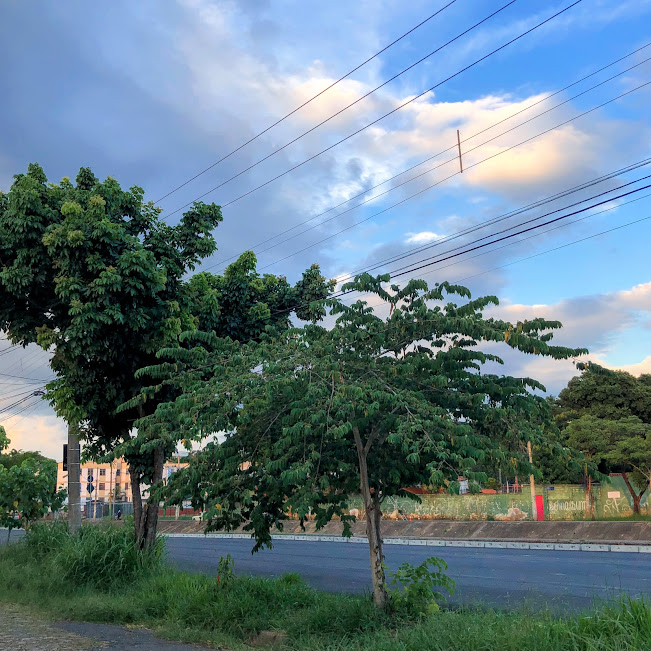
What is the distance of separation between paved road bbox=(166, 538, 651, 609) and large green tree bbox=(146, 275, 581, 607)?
2719 millimetres

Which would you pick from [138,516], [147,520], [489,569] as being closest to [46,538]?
[138,516]

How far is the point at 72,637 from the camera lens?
33.3 feet

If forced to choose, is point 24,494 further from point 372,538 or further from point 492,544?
point 492,544

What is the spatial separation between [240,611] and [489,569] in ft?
35.0

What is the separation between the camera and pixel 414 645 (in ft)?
23.1

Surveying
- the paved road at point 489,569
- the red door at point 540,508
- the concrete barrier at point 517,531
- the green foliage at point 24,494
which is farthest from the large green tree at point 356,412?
the red door at point 540,508

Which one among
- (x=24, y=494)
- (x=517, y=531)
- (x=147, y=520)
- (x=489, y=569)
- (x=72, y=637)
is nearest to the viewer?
(x=72, y=637)

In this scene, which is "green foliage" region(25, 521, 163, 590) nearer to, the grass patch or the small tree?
the grass patch

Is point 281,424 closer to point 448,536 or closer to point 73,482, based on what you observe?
point 73,482

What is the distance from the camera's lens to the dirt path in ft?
30.9

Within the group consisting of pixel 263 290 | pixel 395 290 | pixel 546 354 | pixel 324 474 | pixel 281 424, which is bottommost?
pixel 324 474

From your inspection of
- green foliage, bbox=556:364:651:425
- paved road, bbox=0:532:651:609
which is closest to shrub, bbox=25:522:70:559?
paved road, bbox=0:532:651:609

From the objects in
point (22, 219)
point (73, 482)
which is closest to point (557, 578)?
point (73, 482)

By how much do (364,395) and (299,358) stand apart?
45.8 inches
